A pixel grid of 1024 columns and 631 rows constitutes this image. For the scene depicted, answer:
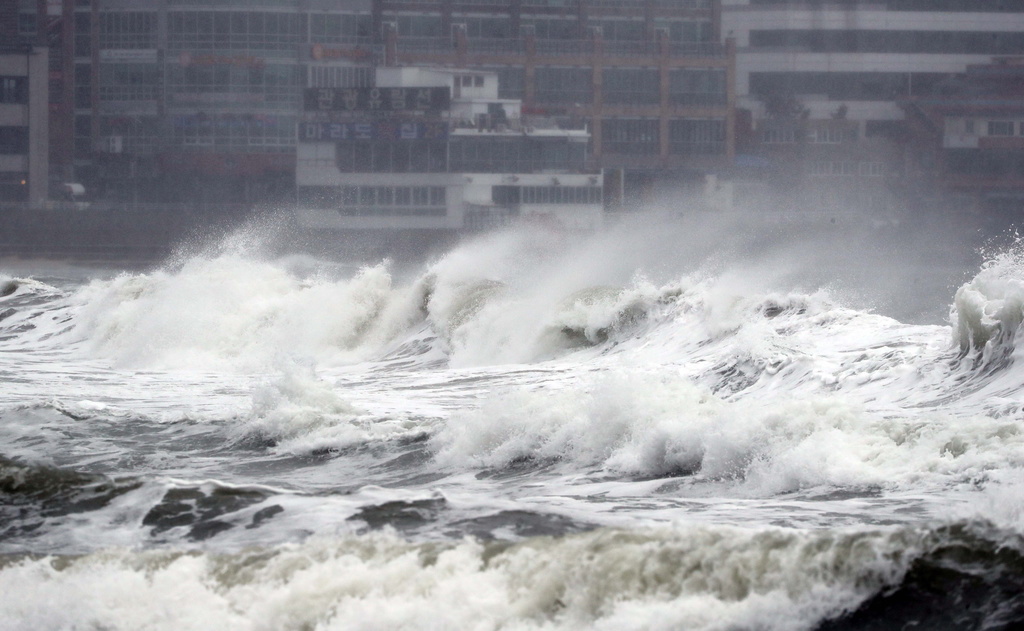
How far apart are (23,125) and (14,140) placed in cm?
94

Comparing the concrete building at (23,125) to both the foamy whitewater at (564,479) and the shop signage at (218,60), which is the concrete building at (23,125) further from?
the foamy whitewater at (564,479)

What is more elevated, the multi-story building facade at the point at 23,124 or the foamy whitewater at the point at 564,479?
the multi-story building facade at the point at 23,124

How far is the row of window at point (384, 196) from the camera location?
2881 inches

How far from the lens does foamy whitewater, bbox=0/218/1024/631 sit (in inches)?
301

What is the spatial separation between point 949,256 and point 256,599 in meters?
65.7

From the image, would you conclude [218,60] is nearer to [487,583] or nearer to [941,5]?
[941,5]

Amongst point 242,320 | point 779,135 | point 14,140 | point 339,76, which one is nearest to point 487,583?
point 242,320

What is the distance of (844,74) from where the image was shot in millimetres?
83688

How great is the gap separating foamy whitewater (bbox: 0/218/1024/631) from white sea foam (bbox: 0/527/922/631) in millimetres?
17

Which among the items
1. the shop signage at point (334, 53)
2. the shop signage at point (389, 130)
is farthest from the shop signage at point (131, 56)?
the shop signage at point (389, 130)

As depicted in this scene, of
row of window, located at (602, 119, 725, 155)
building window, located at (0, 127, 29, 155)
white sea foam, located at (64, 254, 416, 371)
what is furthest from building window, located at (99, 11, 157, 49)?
white sea foam, located at (64, 254, 416, 371)

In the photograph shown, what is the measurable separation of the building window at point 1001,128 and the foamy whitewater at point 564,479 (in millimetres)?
61140

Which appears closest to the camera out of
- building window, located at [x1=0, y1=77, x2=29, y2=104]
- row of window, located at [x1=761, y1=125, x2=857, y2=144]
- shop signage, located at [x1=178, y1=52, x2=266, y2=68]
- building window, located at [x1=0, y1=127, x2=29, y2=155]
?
building window, located at [x1=0, y1=127, x2=29, y2=155]

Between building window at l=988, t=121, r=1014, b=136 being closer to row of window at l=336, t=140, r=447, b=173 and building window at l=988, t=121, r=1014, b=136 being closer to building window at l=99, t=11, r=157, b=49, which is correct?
row of window at l=336, t=140, r=447, b=173
